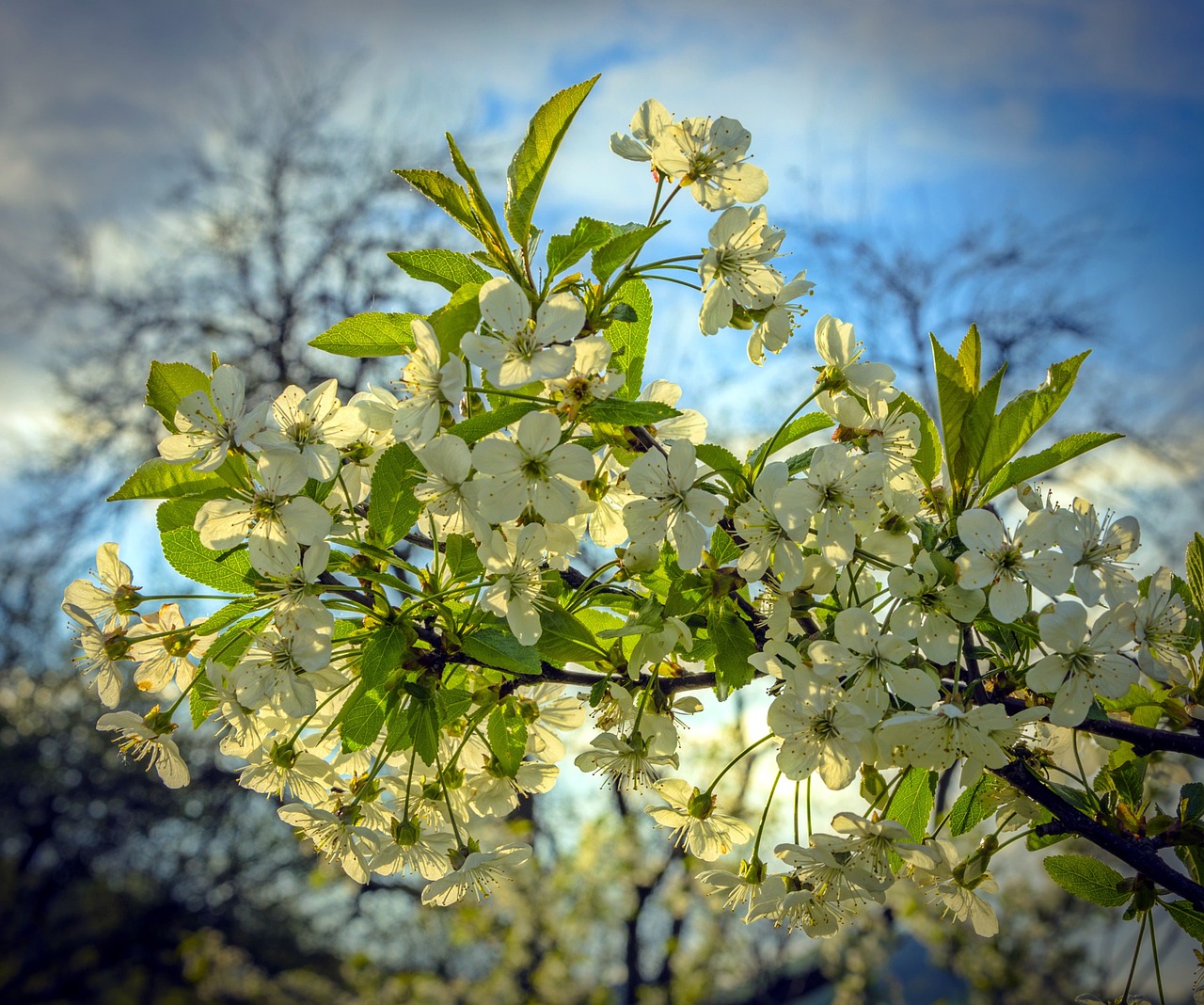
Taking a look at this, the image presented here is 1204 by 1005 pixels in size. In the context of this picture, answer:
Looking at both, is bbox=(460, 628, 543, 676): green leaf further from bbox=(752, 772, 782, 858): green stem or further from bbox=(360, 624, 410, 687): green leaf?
bbox=(752, 772, 782, 858): green stem

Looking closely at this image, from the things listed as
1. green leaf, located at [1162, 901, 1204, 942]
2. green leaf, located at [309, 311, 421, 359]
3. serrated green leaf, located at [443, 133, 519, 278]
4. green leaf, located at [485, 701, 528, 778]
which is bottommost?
green leaf, located at [1162, 901, 1204, 942]

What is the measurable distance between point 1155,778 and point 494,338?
4.54 feet

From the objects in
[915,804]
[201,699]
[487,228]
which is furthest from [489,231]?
[915,804]

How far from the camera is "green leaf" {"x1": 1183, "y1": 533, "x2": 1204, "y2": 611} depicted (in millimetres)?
1062

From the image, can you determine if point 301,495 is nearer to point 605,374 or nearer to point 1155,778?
point 605,374

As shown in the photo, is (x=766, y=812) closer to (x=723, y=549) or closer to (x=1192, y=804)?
(x=723, y=549)

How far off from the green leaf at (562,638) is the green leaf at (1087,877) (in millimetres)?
662

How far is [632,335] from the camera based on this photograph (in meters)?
0.97

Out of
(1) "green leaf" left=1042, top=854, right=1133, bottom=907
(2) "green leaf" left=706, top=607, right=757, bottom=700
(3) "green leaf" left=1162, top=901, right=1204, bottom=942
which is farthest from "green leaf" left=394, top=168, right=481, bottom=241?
(3) "green leaf" left=1162, top=901, right=1204, bottom=942

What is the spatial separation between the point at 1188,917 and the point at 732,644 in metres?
0.68

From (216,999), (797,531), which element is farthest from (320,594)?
(216,999)

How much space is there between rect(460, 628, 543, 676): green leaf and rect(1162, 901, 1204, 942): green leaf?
833 millimetres

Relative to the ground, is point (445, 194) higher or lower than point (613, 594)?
higher

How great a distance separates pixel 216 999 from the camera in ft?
30.6
